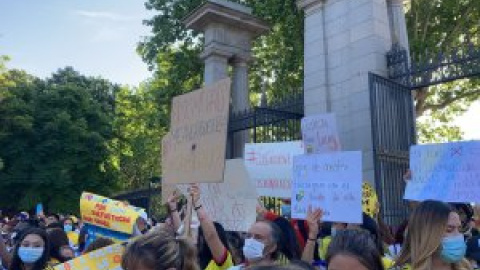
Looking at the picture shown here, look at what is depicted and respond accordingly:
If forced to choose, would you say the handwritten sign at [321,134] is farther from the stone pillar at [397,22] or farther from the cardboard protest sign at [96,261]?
the stone pillar at [397,22]

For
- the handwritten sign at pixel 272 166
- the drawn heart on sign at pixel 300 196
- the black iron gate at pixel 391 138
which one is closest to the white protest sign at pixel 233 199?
the handwritten sign at pixel 272 166

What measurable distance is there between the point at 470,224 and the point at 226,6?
333 inches

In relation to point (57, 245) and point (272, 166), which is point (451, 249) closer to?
point (272, 166)

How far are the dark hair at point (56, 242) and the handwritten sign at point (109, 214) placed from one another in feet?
3.85

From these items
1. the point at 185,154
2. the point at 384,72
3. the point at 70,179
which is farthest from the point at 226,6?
the point at 70,179

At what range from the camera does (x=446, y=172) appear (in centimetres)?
458

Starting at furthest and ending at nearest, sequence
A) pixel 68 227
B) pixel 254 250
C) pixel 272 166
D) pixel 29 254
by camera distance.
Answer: pixel 68 227, pixel 272 166, pixel 29 254, pixel 254 250

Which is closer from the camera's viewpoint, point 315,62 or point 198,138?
point 198,138

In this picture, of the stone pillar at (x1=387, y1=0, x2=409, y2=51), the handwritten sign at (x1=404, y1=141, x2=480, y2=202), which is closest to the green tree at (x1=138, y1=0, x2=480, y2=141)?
the stone pillar at (x1=387, y1=0, x2=409, y2=51)

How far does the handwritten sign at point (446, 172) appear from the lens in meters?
4.42

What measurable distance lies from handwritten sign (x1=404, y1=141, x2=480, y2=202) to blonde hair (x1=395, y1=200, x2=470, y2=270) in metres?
1.52

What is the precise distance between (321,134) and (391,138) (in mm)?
2280

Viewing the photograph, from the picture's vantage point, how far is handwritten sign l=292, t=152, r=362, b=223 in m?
4.35

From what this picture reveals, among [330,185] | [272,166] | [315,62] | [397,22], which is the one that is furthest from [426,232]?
[397,22]
